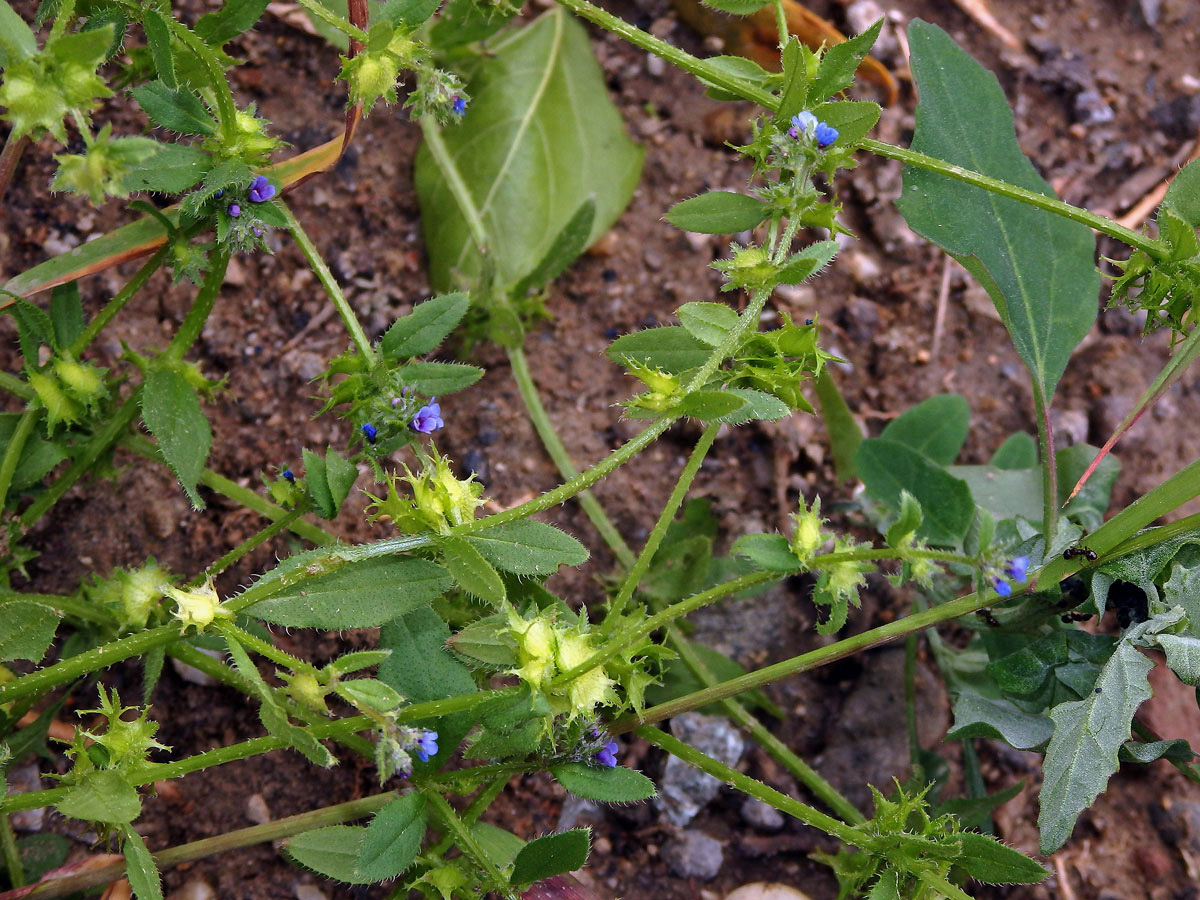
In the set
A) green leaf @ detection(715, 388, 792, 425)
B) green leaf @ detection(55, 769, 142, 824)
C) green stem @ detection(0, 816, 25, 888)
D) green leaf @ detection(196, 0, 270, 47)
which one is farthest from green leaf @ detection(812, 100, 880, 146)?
green stem @ detection(0, 816, 25, 888)

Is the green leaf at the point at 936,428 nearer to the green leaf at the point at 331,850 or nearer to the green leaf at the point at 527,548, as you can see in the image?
the green leaf at the point at 527,548

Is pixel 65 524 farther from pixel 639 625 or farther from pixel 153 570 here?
pixel 639 625

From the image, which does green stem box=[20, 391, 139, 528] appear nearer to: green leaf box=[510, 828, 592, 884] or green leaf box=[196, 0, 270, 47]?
green leaf box=[196, 0, 270, 47]

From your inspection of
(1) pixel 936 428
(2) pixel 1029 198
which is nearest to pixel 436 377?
(2) pixel 1029 198

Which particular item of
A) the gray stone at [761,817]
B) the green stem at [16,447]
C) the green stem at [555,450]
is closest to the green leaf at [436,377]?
the green stem at [555,450]

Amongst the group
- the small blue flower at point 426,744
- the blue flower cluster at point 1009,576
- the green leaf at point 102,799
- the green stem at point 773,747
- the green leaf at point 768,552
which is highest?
the blue flower cluster at point 1009,576

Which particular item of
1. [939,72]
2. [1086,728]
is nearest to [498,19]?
[939,72]
